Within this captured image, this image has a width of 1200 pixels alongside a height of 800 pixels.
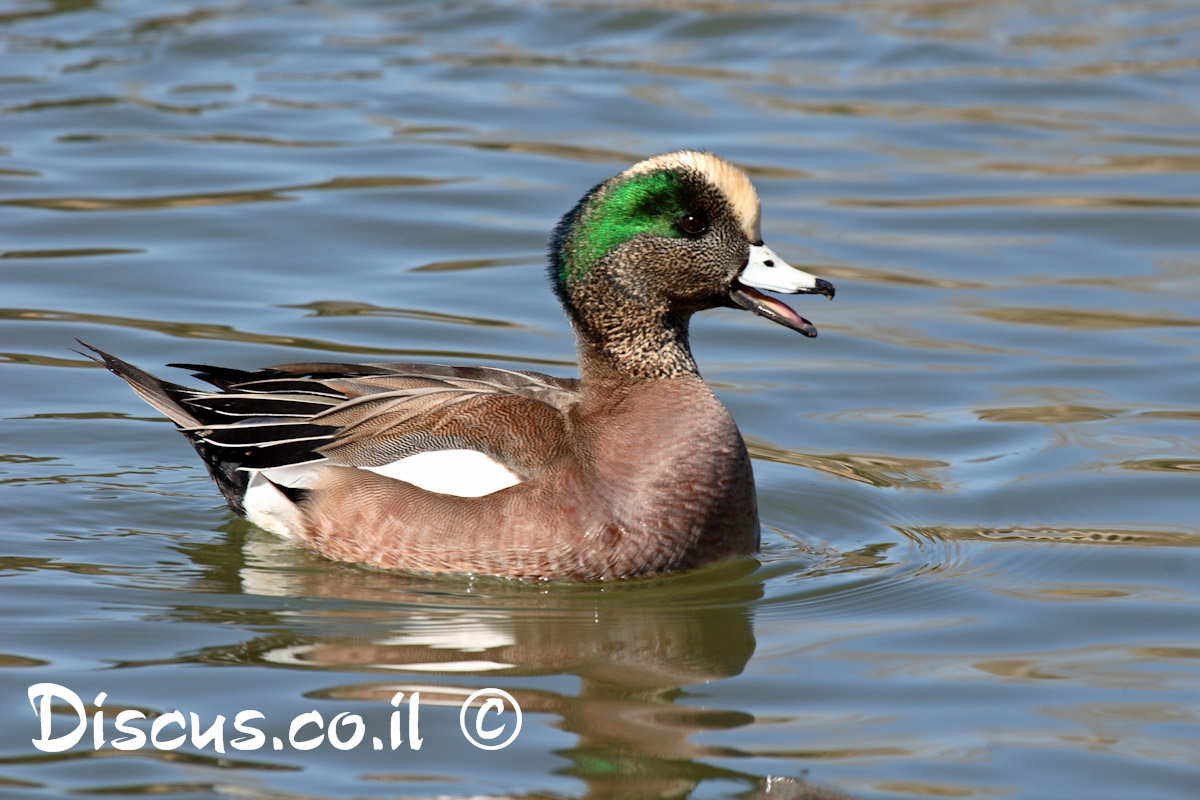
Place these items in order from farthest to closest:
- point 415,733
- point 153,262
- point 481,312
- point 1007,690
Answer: point 153,262
point 481,312
point 1007,690
point 415,733

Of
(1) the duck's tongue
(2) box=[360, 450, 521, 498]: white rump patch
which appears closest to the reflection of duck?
(2) box=[360, 450, 521, 498]: white rump patch

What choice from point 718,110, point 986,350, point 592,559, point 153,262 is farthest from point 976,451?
point 718,110

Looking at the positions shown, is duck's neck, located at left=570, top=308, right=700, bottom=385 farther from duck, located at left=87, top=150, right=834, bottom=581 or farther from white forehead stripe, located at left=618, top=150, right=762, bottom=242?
white forehead stripe, located at left=618, top=150, right=762, bottom=242

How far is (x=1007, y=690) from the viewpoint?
511 cm

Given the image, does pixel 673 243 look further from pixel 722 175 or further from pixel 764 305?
pixel 764 305

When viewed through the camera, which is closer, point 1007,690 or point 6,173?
point 1007,690

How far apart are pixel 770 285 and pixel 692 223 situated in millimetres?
340

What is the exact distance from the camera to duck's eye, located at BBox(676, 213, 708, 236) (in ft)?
19.8

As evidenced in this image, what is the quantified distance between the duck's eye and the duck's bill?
188 mm

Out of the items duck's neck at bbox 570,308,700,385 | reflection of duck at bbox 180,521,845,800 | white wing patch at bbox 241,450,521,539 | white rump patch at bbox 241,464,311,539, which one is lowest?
reflection of duck at bbox 180,521,845,800

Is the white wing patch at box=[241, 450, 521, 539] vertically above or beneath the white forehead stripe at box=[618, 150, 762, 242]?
beneath

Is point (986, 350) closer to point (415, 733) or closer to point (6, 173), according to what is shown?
point (415, 733)

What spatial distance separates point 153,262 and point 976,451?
15.2ft

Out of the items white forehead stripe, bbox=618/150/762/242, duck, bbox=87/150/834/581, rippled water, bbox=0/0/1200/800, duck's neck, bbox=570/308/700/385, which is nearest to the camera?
rippled water, bbox=0/0/1200/800
